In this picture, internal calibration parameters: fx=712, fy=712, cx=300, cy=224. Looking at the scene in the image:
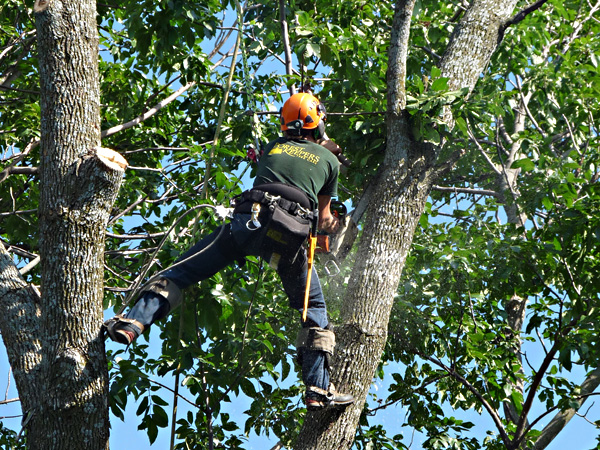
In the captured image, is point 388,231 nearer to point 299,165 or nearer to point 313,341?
point 299,165

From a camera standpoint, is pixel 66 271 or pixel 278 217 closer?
pixel 66 271

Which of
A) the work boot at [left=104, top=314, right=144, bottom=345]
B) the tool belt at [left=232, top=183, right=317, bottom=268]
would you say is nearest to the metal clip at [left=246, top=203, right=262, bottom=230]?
the tool belt at [left=232, top=183, right=317, bottom=268]

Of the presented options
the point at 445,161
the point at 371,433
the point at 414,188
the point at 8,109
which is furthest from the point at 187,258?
the point at 8,109

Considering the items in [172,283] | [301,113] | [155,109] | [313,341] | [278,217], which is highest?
[155,109]

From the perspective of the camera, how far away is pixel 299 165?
14.8 feet

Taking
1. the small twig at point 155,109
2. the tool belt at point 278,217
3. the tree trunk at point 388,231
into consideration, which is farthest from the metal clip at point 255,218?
the small twig at point 155,109

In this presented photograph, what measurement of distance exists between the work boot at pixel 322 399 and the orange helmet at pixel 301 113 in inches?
68.7

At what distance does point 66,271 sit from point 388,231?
6.33ft

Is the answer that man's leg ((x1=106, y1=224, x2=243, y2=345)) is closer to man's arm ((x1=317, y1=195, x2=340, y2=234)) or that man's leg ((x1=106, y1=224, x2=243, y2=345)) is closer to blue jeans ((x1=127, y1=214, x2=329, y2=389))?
blue jeans ((x1=127, y1=214, x2=329, y2=389))

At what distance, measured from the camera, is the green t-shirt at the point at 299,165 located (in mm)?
4504

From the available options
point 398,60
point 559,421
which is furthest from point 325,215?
point 559,421

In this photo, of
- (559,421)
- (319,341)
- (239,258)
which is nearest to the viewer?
(319,341)

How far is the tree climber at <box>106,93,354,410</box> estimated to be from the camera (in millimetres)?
4059

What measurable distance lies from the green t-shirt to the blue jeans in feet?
1.22
